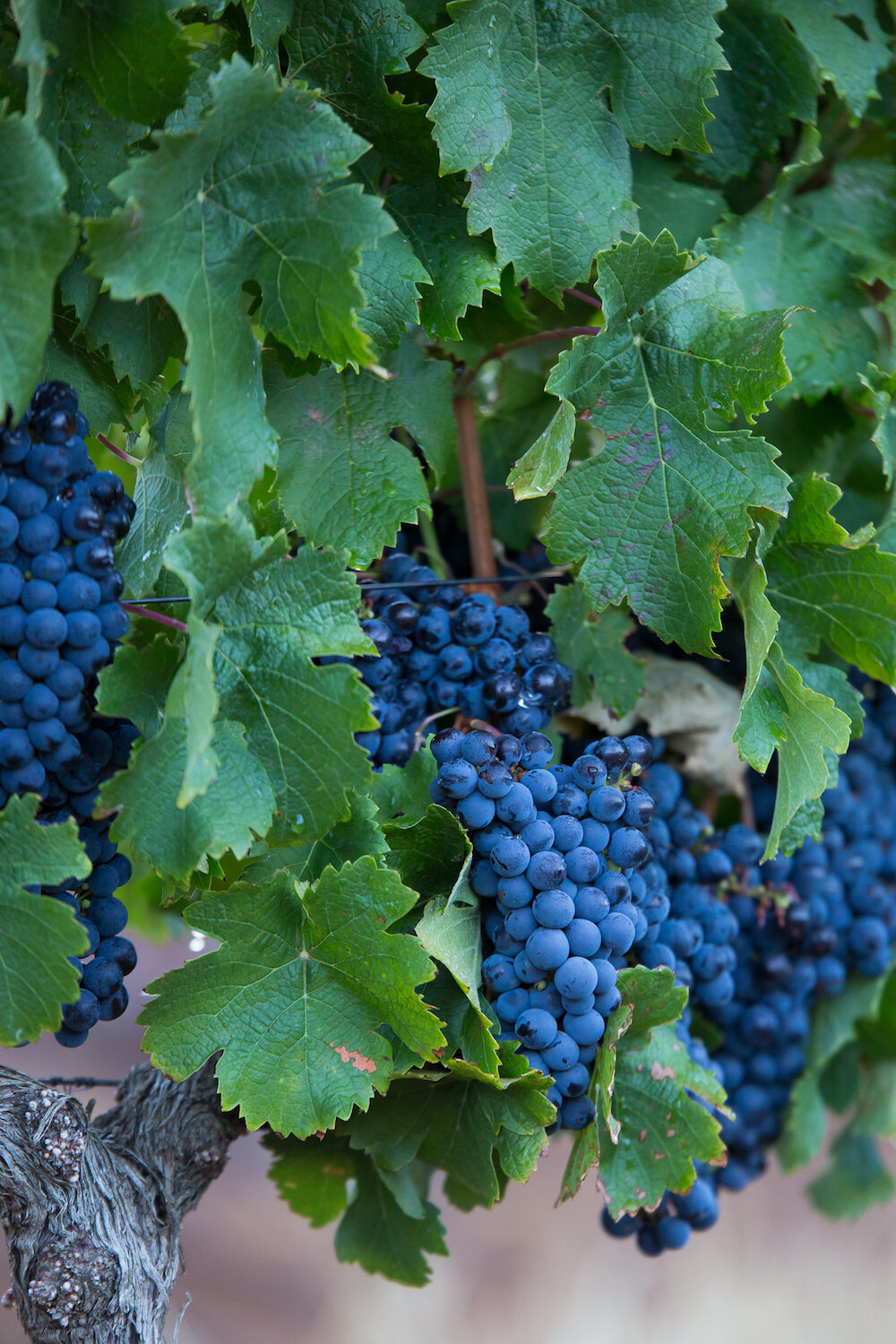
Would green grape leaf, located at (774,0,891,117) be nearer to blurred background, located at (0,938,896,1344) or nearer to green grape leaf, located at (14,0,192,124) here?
green grape leaf, located at (14,0,192,124)

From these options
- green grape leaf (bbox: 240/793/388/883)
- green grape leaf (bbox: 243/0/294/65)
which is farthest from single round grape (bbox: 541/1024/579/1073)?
green grape leaf (bbox: 243/0/294/65)

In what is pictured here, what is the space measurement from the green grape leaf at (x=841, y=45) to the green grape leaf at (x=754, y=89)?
0.01 m

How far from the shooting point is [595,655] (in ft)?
3.40

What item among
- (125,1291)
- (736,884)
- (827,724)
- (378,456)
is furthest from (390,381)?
(125,1291)

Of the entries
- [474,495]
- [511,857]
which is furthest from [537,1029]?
[474,495]

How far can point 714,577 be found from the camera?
0.85 meters

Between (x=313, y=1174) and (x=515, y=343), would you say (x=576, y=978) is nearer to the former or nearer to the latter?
(x=313, y=1174)

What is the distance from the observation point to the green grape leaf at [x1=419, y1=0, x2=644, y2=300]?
0.84 m

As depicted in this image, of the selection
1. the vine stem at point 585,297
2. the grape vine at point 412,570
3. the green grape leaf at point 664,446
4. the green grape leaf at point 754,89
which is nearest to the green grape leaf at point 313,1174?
the grape vine at point 412,570

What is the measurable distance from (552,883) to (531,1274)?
6.44 feet

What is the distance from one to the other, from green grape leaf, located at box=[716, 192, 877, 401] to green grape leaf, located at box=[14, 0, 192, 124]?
54cm

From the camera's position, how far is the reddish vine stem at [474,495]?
3.70ft

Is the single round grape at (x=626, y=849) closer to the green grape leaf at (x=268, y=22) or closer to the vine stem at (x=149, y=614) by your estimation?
the vine stem at (x=149, y=614)

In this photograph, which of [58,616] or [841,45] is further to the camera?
[841,45]
